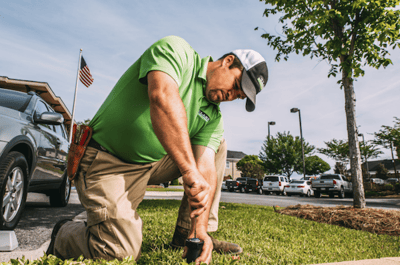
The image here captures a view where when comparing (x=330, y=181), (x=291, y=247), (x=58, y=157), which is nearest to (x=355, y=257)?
(x=291, y=247)

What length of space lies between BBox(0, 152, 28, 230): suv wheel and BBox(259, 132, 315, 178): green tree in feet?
113

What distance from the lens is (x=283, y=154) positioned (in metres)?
35.7

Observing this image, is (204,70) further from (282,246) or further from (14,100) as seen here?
(14,100)

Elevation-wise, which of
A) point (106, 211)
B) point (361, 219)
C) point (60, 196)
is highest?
point (106, 211)

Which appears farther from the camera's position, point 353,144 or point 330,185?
point 330,185

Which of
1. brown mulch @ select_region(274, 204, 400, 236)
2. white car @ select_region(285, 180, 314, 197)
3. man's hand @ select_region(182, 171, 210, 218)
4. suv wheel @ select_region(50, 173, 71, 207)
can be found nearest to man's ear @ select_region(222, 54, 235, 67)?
man's hand @ select_region(182, 171, 210, 218)

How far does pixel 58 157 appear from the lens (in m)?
4.96

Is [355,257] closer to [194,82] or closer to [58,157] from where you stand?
[194,82]

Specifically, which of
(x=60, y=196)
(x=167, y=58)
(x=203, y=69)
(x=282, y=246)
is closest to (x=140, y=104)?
(x=167, y=58)

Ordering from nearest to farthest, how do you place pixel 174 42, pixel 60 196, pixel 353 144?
1. pixel 174 42
2. pixel 60 196
3. pixel 353 144

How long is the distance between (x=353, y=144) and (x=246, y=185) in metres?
20.0

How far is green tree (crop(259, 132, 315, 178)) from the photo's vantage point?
115ft

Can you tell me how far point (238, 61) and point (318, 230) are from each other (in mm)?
3537

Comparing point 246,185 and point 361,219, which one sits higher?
point 246,185
